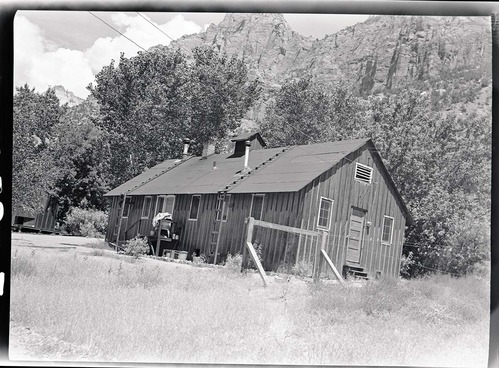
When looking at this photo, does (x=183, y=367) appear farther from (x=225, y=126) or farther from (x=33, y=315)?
(x=225, y=126)

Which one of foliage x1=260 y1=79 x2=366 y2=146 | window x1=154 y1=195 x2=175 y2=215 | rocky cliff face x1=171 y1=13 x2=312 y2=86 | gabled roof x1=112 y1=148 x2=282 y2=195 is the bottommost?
window x1=154 y1=195 x2=175 y2=215

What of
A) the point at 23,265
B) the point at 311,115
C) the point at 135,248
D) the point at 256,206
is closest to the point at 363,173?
the point at 256,206

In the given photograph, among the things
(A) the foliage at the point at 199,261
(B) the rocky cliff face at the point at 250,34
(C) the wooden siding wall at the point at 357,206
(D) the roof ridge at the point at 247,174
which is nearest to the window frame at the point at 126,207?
(A) the foliage at the point at 199,261

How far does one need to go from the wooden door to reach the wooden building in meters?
0.02

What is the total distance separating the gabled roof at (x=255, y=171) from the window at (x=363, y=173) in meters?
0.37

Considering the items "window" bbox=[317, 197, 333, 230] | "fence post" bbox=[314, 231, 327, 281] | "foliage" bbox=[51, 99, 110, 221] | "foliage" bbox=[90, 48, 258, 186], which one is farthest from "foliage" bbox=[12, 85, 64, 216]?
"window" bbox=[317, 197, 333, 230]

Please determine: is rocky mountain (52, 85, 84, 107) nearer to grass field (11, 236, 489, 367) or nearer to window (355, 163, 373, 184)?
grass field (11, 236, 489, 367)

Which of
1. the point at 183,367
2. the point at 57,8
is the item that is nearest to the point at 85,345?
the point at 183,367

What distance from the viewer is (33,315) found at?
4.60m

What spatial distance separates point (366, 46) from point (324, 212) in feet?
13.5

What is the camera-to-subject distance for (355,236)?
994cm

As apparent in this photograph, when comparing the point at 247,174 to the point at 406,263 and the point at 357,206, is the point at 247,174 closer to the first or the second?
the point at 357,206

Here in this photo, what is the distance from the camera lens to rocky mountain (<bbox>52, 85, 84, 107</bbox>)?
540 cm

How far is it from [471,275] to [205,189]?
6058 mm
